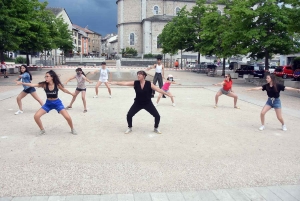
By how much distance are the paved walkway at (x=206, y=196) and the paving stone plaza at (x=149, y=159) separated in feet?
0.05

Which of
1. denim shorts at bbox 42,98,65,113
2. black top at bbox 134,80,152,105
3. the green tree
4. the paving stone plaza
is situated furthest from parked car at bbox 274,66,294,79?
denim shorts at bbox 42,98,65,113

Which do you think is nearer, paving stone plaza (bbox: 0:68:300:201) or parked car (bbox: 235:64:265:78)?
paving stone plaza (bbox: 0:68:300:201)

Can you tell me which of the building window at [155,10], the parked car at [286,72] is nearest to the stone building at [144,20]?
the building window at [155,10]

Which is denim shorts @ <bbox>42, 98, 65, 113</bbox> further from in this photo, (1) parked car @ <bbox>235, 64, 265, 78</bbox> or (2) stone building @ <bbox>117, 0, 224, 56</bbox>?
(2) stone building @ <bbox>117, 0, 224, 56</bbox>

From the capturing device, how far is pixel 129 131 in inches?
331

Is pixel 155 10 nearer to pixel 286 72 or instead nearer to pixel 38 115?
pixel 286 72

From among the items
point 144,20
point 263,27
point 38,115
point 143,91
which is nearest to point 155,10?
point 144,20

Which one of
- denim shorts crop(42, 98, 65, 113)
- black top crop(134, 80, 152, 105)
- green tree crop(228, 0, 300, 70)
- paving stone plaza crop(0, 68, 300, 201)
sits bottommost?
paving stone plaza crop(0, 68, 300, 201)

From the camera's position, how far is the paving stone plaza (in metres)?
4.75

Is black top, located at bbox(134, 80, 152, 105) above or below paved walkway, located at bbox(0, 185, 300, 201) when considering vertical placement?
above

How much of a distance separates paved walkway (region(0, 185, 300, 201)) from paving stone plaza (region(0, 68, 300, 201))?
1cm

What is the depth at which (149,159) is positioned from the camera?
6266 mm

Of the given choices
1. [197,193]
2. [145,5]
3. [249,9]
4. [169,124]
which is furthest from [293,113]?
[145,5]

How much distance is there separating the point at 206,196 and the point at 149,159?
1.84 m
